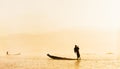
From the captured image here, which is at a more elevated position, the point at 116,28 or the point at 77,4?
the point at 77,4

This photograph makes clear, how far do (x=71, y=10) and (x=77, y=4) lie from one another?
92 mm

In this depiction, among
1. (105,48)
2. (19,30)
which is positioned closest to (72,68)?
(105,48)

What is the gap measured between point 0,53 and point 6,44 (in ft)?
0.39

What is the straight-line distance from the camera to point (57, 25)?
2605 millimetres

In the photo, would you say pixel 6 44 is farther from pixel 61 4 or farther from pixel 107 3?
pixel 107 3

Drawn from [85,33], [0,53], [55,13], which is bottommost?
[0,53]

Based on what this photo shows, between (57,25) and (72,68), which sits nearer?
(72,68)

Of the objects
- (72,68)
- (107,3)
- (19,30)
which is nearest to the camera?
(72,68)

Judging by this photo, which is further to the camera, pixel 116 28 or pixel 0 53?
pixel 0 53

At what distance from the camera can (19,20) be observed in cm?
262

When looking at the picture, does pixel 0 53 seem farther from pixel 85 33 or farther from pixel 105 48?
pixel 105 48

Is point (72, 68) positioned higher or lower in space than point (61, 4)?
lower

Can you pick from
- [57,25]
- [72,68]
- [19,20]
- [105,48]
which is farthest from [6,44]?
[72,68]

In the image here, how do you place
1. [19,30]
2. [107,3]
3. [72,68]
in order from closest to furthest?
[72,68]
[107,3]
[19,30]
